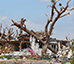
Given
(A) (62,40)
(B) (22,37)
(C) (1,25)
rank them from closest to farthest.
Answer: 1. (B) (22,37)
2. (A) (62,40)
3. (C) (1,25)

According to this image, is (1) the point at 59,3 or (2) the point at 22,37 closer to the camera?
(1) the point at 59,3

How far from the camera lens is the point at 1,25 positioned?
100 ft

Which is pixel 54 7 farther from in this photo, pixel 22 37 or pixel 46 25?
pixel 22 37

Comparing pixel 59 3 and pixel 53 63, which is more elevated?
pixel 59 3

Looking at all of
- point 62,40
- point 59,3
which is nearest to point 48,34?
point 59,3

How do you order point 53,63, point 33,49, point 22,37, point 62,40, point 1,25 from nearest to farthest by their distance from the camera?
point 53,63
point 33,49
point 22,37
point 62,40
point 1,25

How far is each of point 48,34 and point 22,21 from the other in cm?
371

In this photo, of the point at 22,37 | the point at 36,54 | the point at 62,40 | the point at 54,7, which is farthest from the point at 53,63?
the point at 62,40

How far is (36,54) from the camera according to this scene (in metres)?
19.4

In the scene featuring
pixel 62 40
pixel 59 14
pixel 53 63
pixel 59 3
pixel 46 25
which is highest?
pixel 59 3

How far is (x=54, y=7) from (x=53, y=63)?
7.76 m

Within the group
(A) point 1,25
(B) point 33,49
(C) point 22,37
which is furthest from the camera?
(A) point 1,25

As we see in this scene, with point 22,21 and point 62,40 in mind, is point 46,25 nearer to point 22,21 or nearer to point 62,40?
point 22,21

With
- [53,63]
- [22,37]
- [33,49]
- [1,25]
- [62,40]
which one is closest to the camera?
[53,63]
